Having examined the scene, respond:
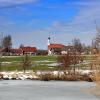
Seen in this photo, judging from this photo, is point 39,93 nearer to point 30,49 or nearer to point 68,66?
point 68,66

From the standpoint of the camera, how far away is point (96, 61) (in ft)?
49.2

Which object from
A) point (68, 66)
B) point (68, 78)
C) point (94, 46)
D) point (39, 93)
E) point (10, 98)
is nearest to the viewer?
point (94, 46)

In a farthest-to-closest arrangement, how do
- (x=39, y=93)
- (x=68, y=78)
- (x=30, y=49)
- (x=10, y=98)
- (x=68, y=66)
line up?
(x=30, y=49) → (x=68, y=66) → (x=68, y=78) → (x=39, y=93) → (x=10, y=98)

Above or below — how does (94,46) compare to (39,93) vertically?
above

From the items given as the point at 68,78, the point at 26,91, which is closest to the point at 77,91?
the point at 26,91

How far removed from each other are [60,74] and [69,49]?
4.19 meters

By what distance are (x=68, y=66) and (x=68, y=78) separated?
146 inches

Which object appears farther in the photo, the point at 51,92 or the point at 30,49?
the point at 30,49

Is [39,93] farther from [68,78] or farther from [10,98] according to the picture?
[68,78]

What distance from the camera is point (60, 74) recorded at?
28062mm

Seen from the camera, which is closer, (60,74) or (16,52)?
(60,74)

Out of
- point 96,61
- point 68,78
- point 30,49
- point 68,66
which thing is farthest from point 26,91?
point 30,49

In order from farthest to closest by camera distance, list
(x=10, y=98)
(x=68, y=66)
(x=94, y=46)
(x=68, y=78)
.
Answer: (x=68, y=66) < (x=68, y=78) < (x=10, y=98) < (x=94, y=46)

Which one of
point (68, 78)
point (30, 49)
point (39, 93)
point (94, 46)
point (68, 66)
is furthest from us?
point (30, 49)
